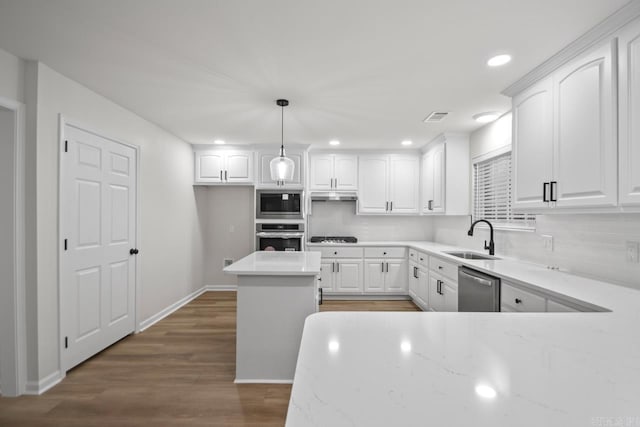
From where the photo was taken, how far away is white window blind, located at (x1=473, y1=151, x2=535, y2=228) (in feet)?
10.8

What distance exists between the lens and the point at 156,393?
2330mm

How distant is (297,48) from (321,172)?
121 inches

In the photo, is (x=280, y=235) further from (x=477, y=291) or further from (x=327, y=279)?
(x=477, y=291)

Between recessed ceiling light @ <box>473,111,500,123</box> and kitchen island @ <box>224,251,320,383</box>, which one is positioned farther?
recessed ceiling light @ <box>473,111,500,123</box>

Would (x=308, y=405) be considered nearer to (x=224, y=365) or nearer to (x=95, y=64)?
(x=224, y=365)

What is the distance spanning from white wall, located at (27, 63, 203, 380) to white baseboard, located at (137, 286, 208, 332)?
0.07 meters

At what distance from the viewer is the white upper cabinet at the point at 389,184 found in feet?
16.9

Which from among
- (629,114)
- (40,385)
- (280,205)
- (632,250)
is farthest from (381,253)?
(40,385)

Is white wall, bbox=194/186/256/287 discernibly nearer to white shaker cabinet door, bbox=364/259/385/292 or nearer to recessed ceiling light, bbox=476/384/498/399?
white shaker cabinet door, bbox=364/259/385/292

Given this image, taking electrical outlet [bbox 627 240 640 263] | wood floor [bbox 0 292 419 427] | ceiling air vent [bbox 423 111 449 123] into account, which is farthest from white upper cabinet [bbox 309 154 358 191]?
electrical outlet [bbox 627 240 640 263]

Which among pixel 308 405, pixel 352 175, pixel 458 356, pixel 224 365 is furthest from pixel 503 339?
pixel 352 175

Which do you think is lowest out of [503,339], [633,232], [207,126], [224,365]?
[224,365]

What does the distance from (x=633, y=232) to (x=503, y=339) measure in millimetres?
1731

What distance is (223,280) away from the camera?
5.45 metres
